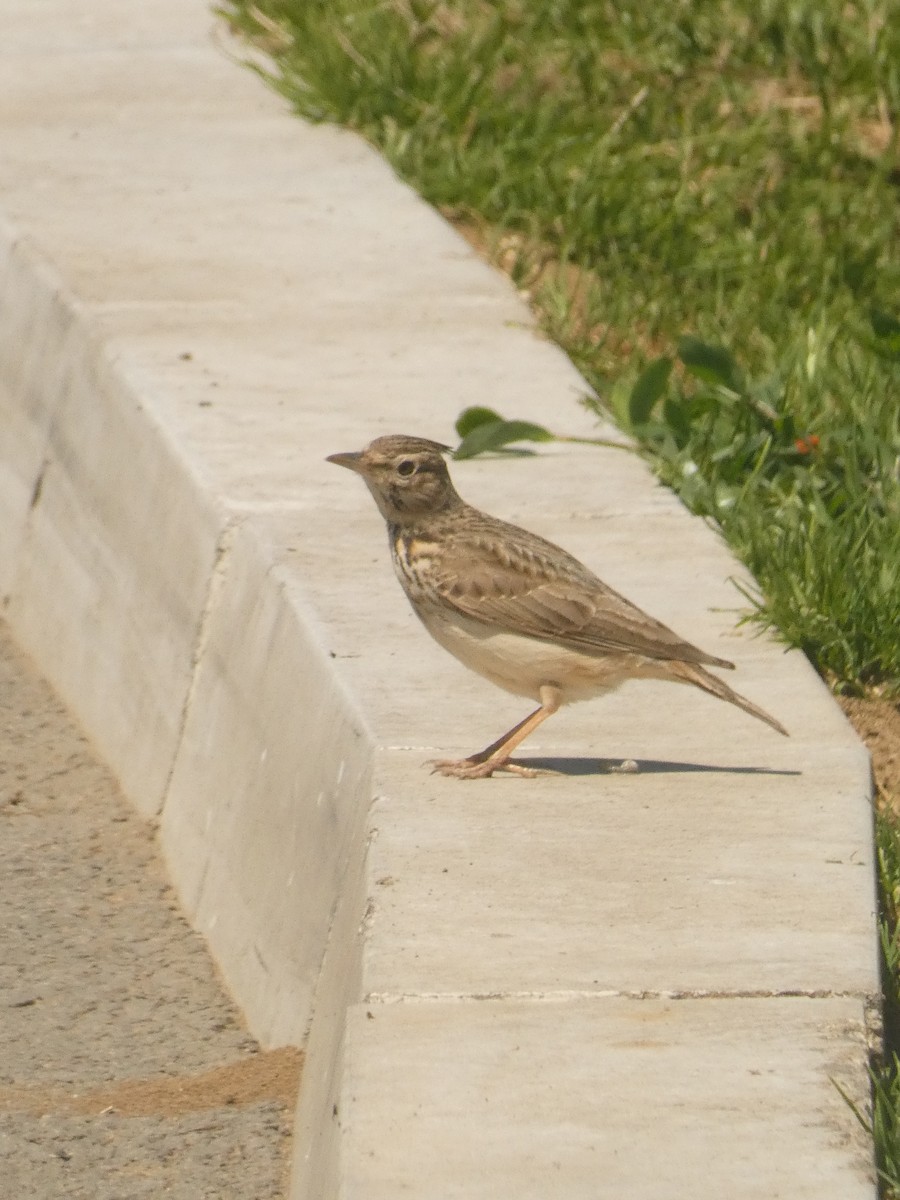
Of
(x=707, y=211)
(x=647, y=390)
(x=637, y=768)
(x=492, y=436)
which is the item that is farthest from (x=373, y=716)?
(x=707, y=211)

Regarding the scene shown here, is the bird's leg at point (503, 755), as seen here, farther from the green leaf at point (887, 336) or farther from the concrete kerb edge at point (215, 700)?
the green leaf at point (887, 336)

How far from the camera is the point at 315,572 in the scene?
20.5ft

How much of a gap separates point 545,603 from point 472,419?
1795 mm

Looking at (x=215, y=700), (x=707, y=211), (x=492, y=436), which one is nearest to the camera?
(x=215, y=700)

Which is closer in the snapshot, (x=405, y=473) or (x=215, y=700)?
(x=405, y=473)

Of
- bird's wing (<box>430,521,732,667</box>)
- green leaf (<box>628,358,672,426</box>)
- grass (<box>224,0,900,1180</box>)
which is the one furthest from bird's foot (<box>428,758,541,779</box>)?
green leaf (<box>628,358,672,426</box>)

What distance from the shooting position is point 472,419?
7160mm

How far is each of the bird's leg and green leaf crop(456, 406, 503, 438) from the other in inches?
70.7

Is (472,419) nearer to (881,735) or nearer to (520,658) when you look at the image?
(881,735)

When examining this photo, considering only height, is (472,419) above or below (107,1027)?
above

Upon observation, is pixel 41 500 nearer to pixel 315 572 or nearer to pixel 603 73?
pixel 315 572

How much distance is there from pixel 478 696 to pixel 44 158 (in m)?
4.65

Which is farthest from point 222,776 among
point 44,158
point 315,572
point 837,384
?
point 44,158

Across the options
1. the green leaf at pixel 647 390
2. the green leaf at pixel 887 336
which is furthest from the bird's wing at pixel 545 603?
the green leaf at pixel 887 336
